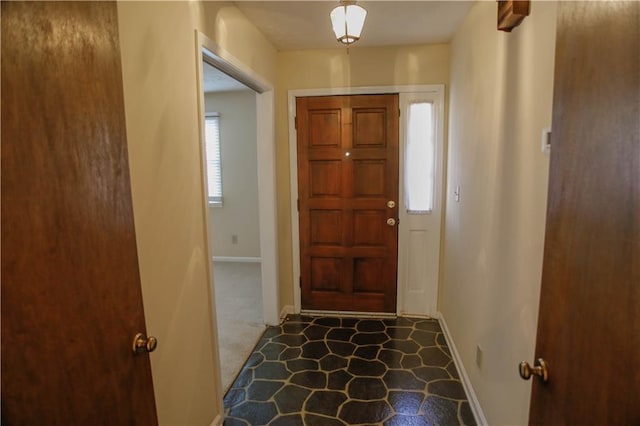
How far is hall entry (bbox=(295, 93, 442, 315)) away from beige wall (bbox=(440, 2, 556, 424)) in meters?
0.55

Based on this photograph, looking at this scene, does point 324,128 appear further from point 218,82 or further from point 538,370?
point 538,370

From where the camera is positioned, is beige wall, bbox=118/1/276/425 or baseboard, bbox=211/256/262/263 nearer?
beige wall, bbox=118/1/276/425

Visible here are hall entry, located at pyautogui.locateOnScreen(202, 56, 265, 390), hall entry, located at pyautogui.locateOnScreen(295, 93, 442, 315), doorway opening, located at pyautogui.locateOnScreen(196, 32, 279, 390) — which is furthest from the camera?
hall entry, located at pyautogui.locateOnScreen(202, 56, 265, 390)

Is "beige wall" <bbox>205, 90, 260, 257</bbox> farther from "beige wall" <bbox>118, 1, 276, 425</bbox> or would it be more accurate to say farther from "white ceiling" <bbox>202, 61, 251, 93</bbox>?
"beige wall" <bbox>118, 1, 276, 425</bbox>

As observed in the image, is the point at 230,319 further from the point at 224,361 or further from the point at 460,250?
the point at 460,250

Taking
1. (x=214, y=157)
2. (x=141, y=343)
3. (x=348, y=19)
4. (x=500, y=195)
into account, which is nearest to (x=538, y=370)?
(x=500, y=195)

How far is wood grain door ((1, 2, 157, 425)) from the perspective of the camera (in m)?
0.64

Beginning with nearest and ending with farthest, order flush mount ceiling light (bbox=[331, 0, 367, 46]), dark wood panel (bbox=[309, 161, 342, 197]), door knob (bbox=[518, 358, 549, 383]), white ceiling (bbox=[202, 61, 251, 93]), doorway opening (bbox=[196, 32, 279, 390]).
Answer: door knob (bbox=[518, 358, 549, 383]) < flush mount ceiling light (bbox=[331, 0, 367, 46]) < doorway opening (bbox=[196, 32, 279, 390]) < dark wood panel (bbox=[309, 161, 342, 197]) < white ceiling (bbox=[202, 61, 251, 93])

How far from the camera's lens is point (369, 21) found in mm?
2518

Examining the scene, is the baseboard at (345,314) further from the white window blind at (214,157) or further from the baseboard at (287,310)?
the white window blind at (214,157)

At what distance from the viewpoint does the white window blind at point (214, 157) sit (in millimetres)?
5195

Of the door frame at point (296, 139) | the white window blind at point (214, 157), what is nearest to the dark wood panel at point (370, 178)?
the door frame at point (296, 139)

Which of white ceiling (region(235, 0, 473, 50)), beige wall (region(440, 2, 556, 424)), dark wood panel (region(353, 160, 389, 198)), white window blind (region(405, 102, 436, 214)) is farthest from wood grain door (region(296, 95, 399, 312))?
beige wall (region(440, 2, 556, 424))

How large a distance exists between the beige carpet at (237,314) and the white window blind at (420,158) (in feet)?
6.14
